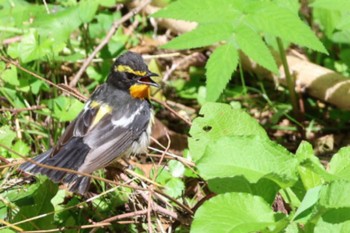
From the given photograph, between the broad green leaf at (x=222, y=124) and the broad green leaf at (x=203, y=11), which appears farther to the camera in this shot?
the broad green leaf at (x=203, y=11)

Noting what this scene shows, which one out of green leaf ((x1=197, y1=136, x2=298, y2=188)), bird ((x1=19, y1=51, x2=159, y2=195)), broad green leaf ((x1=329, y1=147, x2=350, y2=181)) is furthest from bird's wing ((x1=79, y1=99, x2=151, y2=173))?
broad green leaf ((x1=329, y1=147, x2=350, y2=181))

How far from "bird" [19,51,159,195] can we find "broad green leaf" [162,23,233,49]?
0.52 m

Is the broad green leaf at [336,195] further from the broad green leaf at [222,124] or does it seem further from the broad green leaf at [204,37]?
the broad green leaf at [204,37]

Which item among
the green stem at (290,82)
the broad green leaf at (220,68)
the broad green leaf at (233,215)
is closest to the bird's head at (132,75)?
the broad green leaf at (220,68)

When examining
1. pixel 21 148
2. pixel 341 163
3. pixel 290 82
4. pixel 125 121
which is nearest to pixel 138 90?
pixel 125 121

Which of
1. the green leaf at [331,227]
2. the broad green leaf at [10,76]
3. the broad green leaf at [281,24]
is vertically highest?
the broad green leaf at [281,24]

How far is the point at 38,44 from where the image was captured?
533 centimetres

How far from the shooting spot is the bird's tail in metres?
3.78

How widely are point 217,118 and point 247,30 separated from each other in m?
1.03

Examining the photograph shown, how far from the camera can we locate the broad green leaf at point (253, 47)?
14.4 feet

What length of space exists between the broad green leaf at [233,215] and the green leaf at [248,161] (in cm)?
12

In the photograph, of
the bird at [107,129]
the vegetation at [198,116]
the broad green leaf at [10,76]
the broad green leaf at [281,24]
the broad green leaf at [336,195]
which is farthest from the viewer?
the broad green leaf at [10,76]

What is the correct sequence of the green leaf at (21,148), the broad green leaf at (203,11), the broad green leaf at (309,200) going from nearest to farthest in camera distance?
the broad green leaf at (309,200)
the broad green leaf at (203,11)
the green leaf at (21,148)

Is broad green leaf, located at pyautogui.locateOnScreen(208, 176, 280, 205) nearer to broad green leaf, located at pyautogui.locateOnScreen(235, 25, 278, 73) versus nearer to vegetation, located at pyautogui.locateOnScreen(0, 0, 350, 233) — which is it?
vegetation, located at pyautogui.locateOnScreen(0, 0, 350, 233)
